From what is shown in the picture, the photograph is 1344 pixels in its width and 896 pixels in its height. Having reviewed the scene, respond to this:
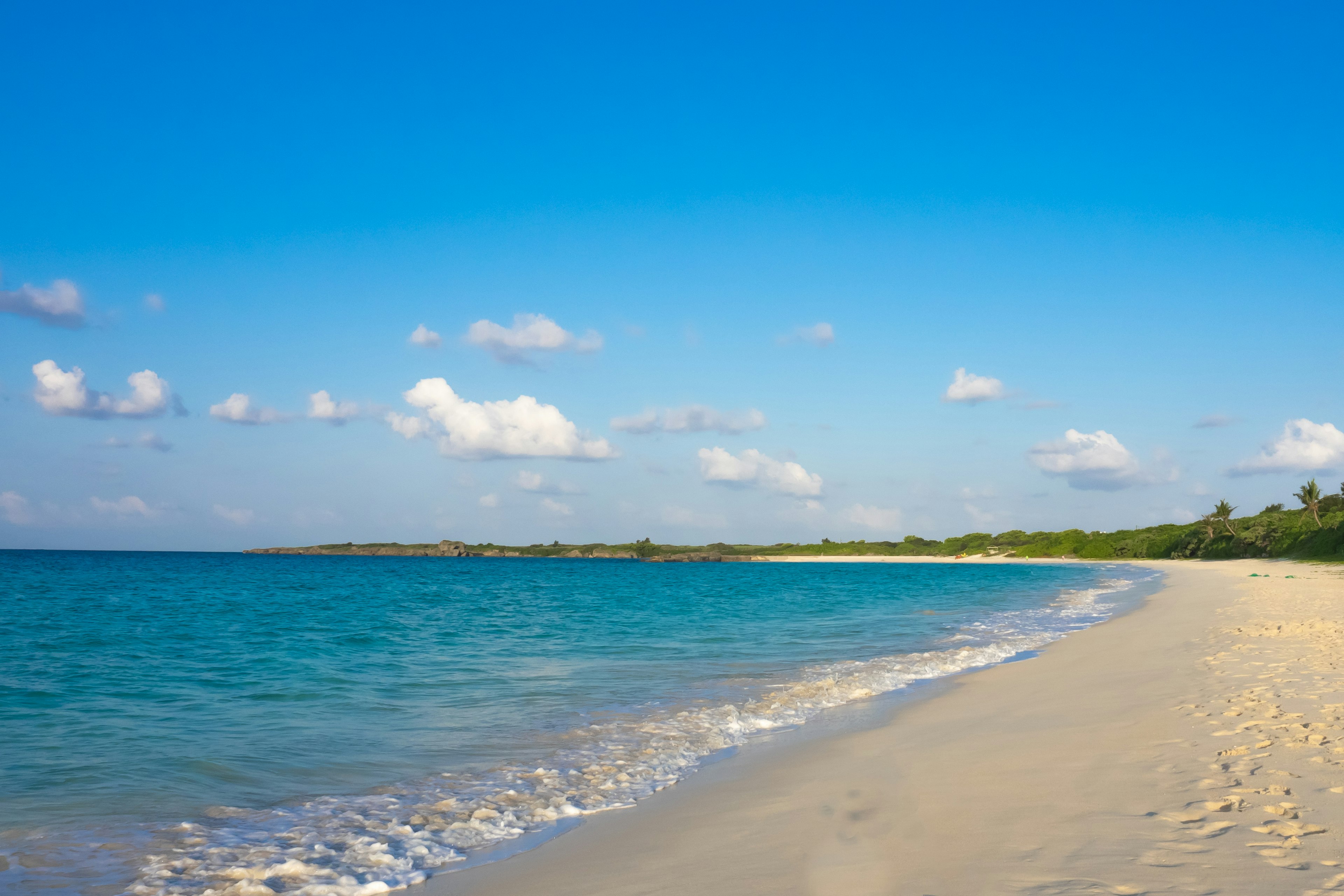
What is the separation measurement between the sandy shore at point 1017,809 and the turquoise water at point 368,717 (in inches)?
40.7

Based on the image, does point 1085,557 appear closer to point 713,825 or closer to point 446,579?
point 446,579

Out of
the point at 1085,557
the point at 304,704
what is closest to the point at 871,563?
the point at 1085,557

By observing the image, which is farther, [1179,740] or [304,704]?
[304,704]

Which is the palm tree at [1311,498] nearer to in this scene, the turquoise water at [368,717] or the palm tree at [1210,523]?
the palm tree at [1210,523]

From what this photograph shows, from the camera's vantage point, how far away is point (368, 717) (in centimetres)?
1155

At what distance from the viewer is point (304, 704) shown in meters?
12.5

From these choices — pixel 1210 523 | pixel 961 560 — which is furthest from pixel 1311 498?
pixel 961 560

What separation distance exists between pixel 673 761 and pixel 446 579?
228 feet

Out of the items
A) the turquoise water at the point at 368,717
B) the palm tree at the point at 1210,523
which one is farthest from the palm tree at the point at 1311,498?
the turquoise water at the point at 368,717

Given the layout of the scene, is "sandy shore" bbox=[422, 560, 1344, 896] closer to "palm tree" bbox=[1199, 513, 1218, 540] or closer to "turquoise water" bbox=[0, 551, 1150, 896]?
"turquoise water" bbox=[0, 551, 1150, 896]

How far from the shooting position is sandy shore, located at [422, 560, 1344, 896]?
15.4 ft

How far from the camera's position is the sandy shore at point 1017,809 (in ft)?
15.4

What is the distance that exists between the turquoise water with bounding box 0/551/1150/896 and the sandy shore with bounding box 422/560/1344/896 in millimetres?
1034

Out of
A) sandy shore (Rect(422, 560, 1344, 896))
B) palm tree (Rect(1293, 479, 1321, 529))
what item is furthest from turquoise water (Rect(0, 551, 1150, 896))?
palm tree (Rect(1293, 479, 1321, 529))
